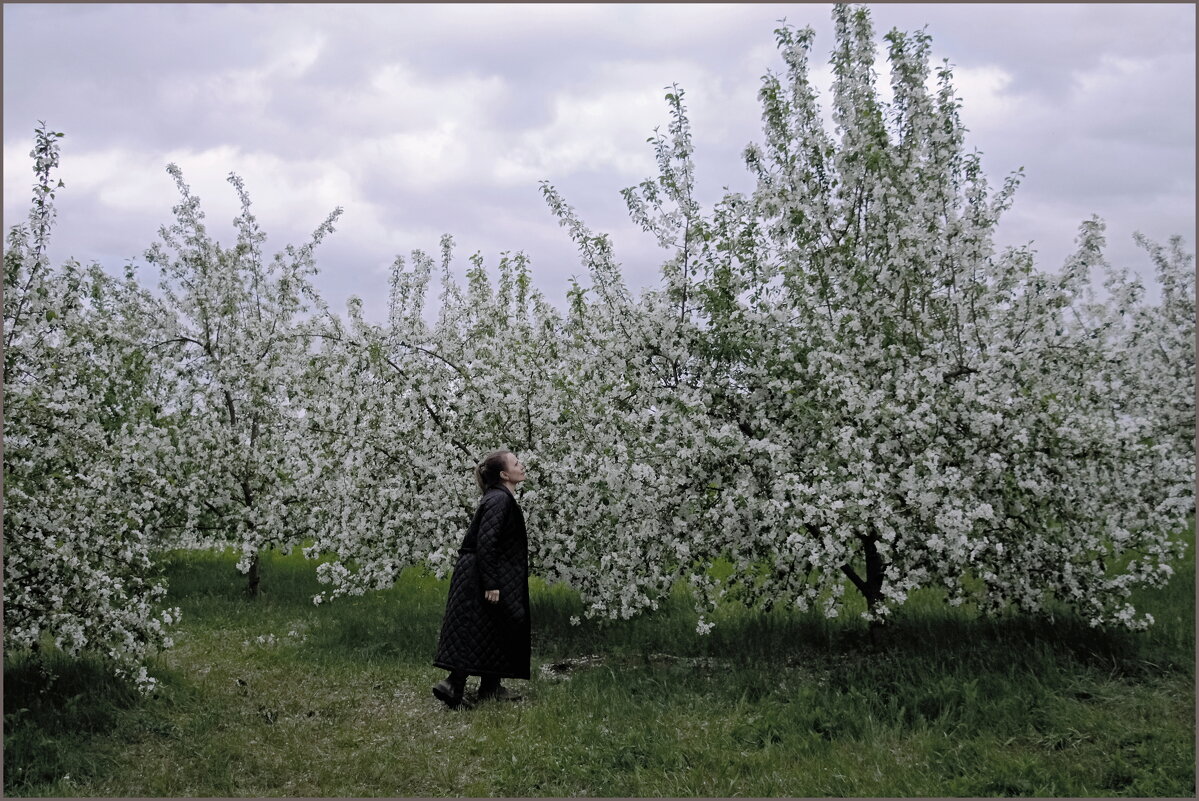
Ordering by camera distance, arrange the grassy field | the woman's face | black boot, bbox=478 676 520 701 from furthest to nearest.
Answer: the woman's face
black boot, bbox=478 676 520 701
the grassy field

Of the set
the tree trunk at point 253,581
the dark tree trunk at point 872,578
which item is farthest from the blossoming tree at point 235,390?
the dark tree trunk at point 872,578

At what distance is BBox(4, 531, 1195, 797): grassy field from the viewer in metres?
5.52

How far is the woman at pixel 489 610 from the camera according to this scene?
696 centimetres

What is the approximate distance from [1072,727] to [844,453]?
228 cm

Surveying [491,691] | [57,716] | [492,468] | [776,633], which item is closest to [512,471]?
[492,468]

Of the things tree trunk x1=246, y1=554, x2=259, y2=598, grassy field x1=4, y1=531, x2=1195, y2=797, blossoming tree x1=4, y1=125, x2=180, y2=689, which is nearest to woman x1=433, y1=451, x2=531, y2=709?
grassy field x1=4, y1=531, x2=1195, y2=797

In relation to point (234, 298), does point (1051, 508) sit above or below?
below

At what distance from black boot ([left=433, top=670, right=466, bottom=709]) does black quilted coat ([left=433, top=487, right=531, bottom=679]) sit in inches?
5.0

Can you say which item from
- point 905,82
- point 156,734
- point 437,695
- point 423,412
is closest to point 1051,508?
point 905,82

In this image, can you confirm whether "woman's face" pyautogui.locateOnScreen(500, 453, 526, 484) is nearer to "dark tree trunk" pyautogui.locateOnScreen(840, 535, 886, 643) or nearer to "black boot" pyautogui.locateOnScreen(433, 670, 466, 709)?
"black boot" pyautogui.locateOnScreen(433, 670, 466, 709)

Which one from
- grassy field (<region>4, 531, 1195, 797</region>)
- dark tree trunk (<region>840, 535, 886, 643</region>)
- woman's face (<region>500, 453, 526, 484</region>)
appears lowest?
grassy field (<region>4, 531, 1195, 797</region>)

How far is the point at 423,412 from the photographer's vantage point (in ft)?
29.2

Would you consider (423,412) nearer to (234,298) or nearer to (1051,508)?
(234,298)

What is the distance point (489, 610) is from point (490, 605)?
0.13ft
